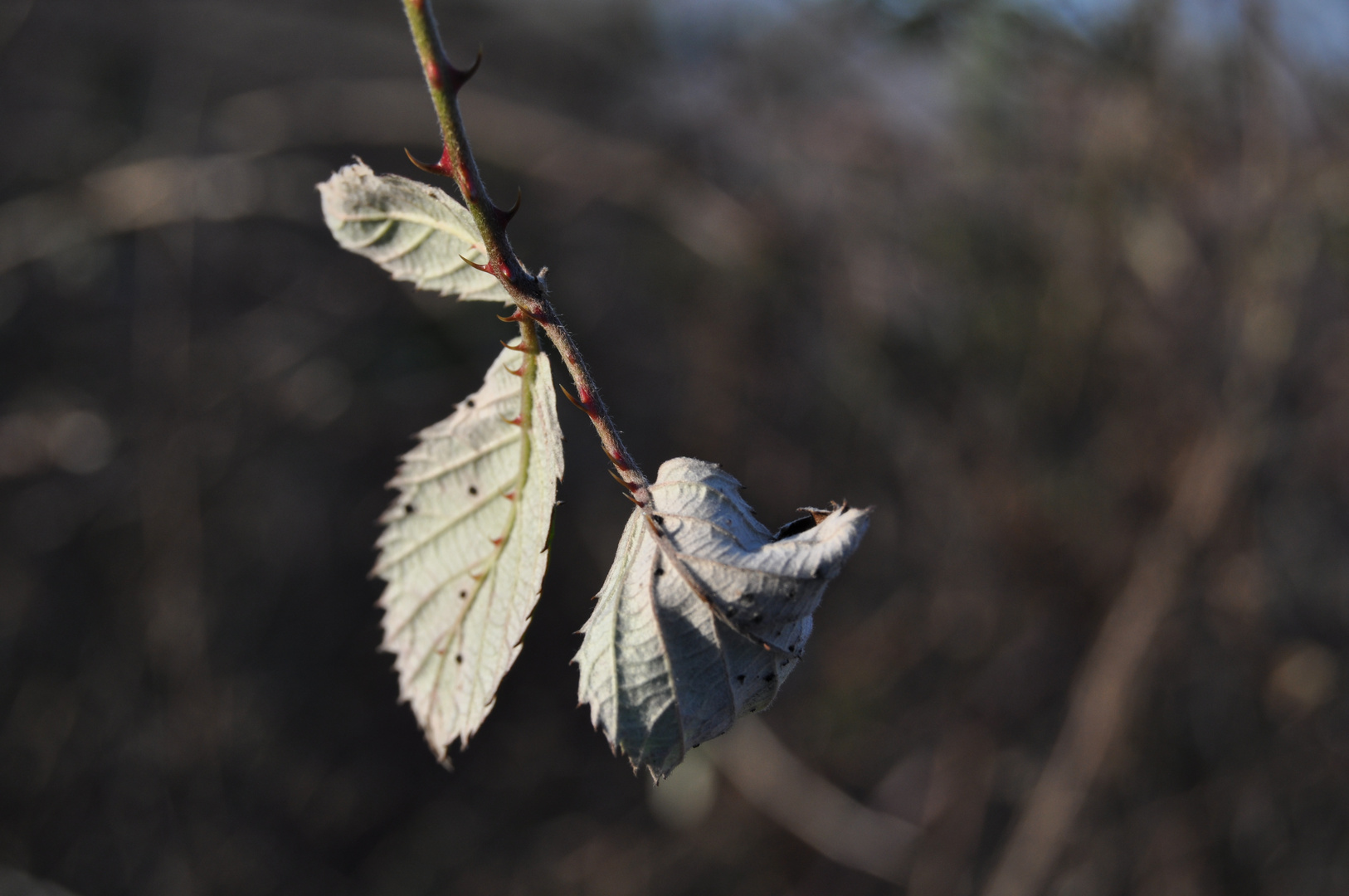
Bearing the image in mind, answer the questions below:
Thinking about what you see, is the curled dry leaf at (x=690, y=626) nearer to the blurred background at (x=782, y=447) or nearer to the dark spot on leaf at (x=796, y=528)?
the dark spot on leaf at (x=796, y=528)

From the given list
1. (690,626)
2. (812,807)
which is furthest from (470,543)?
(812,807)

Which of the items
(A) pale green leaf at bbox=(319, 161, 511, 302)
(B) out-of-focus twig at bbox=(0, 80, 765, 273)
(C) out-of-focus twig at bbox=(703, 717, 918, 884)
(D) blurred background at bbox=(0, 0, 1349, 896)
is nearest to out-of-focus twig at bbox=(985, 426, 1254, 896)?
(D) blurred background at bbox=(0, 0, 1349, 896)

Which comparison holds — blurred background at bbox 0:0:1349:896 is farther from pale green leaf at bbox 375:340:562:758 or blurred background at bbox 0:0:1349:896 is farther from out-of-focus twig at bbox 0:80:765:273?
pale green leaf at bbox 375:340:562:758

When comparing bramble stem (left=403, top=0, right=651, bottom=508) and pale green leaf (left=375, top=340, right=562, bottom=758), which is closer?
bramble stem (left=403, top=0, right=651, bottom=508)

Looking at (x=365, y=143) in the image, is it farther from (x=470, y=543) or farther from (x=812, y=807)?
(x=812, y=807)

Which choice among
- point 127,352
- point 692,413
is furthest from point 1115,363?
point 127,352

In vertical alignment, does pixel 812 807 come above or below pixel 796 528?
below
